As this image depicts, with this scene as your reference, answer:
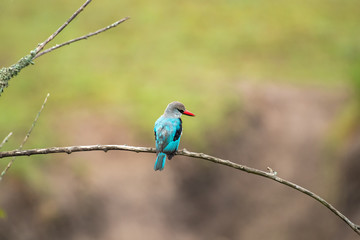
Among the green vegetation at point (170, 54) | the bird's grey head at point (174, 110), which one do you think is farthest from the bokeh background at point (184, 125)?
the bird's grey head at point (174, 110)

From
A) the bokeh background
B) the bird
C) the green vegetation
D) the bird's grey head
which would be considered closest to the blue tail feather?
the bird

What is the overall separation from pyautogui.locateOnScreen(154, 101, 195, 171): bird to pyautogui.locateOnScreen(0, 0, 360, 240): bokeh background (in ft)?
14.2

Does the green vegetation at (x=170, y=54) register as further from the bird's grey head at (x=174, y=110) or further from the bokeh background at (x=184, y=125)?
the bird's grey head at (x=174, y=110)

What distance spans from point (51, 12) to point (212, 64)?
6.36 meters

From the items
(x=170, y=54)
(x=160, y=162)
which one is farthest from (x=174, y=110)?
(x=170, y=54)

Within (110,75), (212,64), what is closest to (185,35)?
(212,64)

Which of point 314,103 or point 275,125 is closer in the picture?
point 275,125

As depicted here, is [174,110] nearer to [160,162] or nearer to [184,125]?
[160,162]

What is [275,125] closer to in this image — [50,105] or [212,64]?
[212,64]

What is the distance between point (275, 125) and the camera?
1323 centimetres

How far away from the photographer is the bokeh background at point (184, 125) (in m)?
9.66

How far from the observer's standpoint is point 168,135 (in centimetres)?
514

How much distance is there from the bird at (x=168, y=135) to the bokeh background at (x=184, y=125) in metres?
4.33

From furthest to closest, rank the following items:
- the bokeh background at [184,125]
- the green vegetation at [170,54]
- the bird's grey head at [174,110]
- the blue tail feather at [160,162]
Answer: the green vegetation at [170,54], the bokeh background at [184,125], the bird's grey head at [174,110], the blue tail feather at [160,162]
